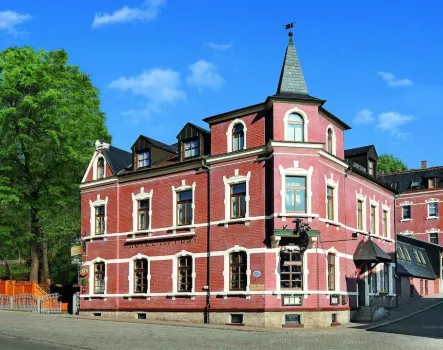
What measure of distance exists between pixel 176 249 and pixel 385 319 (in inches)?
469

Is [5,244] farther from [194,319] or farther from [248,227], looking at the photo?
[248,227]

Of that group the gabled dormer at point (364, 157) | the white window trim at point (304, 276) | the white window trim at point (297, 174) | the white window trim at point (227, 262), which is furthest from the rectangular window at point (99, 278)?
the gabled dormer at point (364, 157)

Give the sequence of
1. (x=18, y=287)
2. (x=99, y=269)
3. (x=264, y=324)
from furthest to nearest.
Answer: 1. (x=18, y=287)
2. (x=99, y=269)
3. (x=264, y=324)

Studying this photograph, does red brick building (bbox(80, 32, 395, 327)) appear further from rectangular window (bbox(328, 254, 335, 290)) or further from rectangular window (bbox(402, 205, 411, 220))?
rectangular window (bbox(402, 205, 411, 220))

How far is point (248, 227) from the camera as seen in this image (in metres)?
30.5

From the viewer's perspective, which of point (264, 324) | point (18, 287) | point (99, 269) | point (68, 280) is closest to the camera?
point (264, 324)

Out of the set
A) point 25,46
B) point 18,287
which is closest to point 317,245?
point 18,287

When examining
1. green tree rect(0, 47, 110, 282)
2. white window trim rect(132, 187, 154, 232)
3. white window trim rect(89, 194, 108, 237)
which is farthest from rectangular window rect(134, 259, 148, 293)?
green tree rect(0, 47, 110, 282)

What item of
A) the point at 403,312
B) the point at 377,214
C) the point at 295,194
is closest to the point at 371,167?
the point at 377,214

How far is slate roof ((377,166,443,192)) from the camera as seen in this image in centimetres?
6506

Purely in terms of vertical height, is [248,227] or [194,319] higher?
[248,227]

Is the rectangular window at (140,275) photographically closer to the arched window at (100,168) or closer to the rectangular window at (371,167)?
the arched window at (100,168)

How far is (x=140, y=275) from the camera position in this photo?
35594mm

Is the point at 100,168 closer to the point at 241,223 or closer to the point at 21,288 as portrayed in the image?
the point at 21,288
